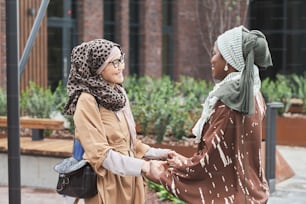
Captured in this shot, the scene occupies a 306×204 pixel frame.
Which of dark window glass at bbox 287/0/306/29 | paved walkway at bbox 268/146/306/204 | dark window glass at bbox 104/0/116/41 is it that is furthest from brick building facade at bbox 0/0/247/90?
paved walkway at bbox 268/146/306/204

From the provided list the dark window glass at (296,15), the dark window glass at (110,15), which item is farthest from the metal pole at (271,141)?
the dark window glass at (296,15)

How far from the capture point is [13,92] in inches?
85.3

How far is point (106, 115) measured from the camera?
7.60ft

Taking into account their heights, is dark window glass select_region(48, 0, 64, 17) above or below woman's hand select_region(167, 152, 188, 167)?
above

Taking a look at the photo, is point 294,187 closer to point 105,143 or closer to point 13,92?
point 105,143

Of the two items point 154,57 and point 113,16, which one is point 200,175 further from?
point 154,57

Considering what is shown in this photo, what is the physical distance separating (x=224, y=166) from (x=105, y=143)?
1.47 ft

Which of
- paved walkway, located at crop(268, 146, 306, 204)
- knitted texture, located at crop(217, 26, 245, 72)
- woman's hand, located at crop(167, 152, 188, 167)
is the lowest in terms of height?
paved walkway, located at crop(268, 146, 306, 204)

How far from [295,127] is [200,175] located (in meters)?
6.36

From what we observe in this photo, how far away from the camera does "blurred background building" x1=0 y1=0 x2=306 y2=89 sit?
432 inches

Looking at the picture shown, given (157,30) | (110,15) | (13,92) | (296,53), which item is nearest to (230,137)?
(13,92)

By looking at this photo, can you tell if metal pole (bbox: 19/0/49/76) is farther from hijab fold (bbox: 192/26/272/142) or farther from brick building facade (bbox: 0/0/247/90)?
brick building facade (bbox: 0/0/247/90)

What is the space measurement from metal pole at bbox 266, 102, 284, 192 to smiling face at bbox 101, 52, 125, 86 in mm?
3139

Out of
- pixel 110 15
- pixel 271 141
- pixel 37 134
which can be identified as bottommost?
pixel 37 134
